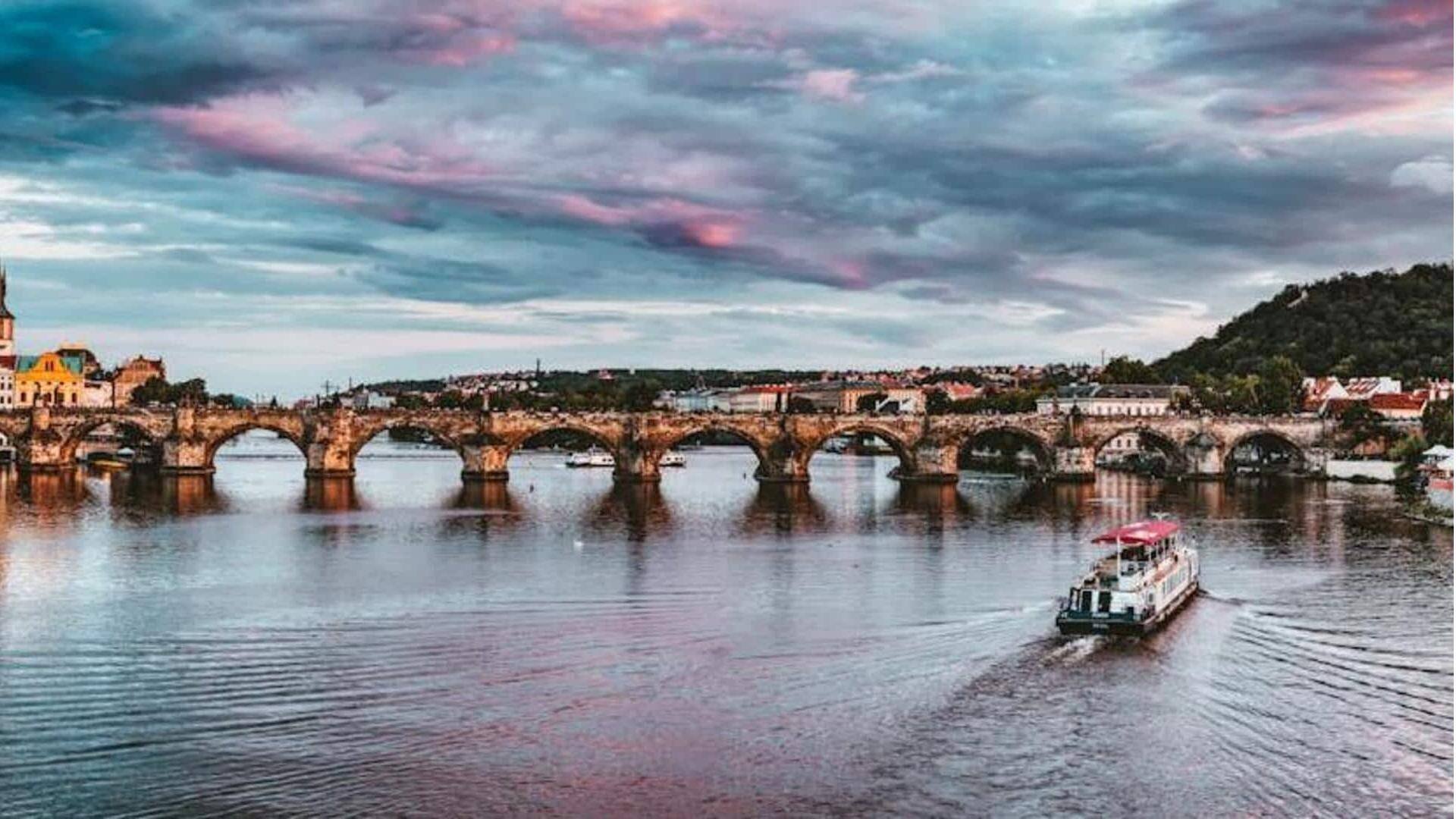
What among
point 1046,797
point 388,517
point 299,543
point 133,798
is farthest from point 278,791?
point 388,517

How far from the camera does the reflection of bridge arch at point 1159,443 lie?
8319 cm

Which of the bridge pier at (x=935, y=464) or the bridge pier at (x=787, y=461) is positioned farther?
the bridge pier at (x=935, y=464)

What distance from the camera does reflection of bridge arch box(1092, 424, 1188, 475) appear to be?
83.2m

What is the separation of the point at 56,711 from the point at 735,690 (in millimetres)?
10628

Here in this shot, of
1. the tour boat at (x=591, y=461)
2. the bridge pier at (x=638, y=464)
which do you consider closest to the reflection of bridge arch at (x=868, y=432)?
the bridge pier at (x=638, y=464)

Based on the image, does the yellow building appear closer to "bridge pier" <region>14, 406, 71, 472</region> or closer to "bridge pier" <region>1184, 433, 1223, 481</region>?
"bridge pier" <region>14, 406, 71, 472</region>

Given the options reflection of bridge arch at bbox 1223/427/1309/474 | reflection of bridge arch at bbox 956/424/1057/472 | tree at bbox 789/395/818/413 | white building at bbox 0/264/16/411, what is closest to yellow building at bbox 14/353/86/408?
white building at bbox 0/264/16/411

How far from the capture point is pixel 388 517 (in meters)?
55.7

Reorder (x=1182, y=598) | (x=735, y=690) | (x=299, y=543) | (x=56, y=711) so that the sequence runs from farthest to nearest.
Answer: (x=299, y=543) < (x=1182, y=598) < (x=735, y=690) < (x=56, y=711)

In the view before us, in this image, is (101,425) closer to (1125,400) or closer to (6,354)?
(6,354)

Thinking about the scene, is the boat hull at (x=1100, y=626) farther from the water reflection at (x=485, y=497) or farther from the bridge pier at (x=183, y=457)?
the bridge pier at (x=183, y=457)

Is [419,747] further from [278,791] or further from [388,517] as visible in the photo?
[388,517]

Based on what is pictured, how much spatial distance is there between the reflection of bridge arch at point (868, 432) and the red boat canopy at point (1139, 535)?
4450cm

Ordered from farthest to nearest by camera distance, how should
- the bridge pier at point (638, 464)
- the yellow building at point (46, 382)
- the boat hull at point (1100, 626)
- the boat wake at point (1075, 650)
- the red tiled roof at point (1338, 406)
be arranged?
the yellow building at point (46, 382) < the red tiled roof at point (1338, 406) < the bridge pier at point (638, 464) < the boat hull at point (1100, 626) < the boat wake at point (1075, 650)
